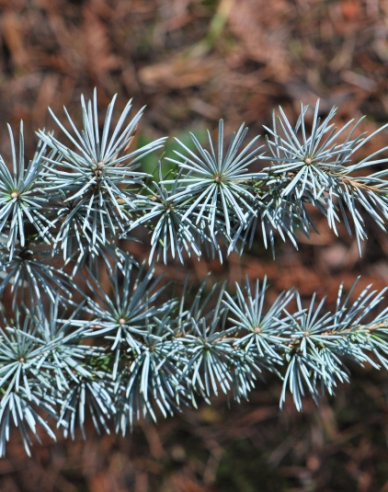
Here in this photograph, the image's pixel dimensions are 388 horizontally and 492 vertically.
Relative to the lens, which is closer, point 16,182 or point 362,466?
point 16,182

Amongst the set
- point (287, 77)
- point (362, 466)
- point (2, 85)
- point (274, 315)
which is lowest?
point (362, 466)

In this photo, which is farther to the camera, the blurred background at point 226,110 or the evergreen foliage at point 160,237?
the blurred background at point 226,110

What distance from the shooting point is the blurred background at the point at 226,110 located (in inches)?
42.2

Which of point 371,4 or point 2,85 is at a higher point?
point 2,85

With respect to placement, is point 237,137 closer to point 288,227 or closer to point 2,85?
point 288,227

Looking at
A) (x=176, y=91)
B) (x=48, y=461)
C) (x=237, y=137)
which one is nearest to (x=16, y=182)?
(x=237, y=137)

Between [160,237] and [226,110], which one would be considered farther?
[226,110]

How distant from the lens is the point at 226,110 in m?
1.12

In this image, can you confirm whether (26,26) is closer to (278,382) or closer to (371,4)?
(371,4)

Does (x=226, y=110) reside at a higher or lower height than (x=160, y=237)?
higher

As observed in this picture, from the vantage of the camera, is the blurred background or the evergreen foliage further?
the blurred background

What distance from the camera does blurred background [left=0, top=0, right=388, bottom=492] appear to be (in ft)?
3.52

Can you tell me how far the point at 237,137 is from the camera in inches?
13.7

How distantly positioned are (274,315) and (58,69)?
0.94m
